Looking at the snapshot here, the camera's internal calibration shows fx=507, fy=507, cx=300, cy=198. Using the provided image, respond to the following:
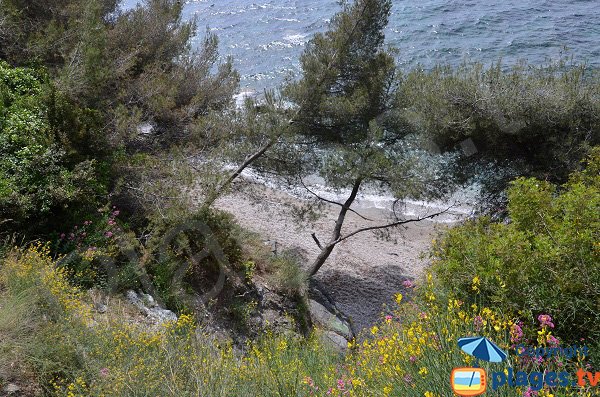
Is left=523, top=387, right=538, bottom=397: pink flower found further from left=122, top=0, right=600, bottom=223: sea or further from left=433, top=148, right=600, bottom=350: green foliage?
left=122, top=0, right=600, bottom=223: sea

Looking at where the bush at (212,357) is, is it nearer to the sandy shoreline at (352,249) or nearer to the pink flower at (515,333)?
the pink flower at (515,333)

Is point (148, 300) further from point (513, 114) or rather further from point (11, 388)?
point (513, 114)

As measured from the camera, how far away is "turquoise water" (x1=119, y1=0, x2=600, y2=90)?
70.5 ft

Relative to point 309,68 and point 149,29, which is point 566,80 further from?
point 149,29

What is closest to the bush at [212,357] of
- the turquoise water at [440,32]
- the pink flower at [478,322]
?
the pink flower at [478,322]

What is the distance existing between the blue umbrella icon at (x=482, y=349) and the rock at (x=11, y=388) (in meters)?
3.92

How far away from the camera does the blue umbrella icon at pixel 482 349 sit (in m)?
3.10

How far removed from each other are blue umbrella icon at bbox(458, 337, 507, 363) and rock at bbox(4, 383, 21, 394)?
3917mm

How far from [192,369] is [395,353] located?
1877 mm

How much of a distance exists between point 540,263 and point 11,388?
4.85 metres

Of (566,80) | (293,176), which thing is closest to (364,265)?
(293,176)
